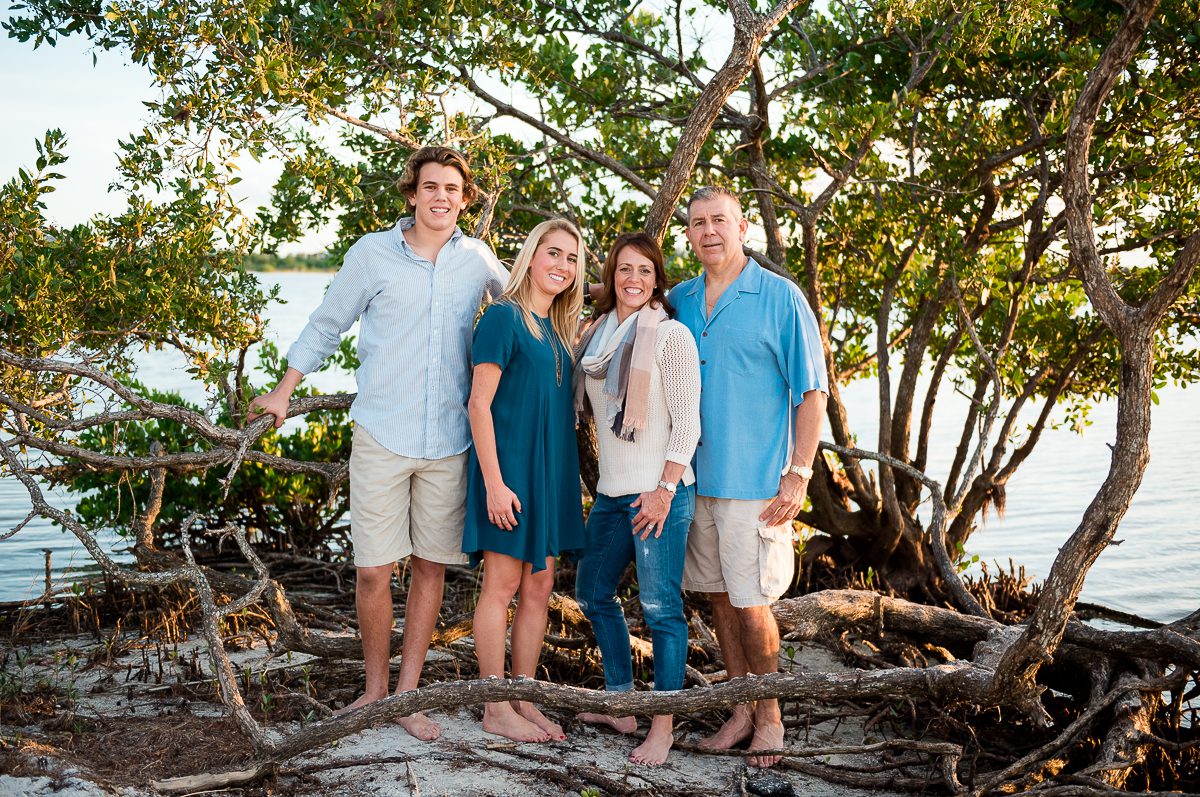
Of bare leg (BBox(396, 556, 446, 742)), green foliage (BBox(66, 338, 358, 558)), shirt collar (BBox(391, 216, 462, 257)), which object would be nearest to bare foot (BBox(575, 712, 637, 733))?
bare leg (BBox(396, 556, 446, 742))

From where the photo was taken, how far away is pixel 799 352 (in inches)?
172

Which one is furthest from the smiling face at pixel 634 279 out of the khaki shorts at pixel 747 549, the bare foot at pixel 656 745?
the bare foot at pixel 656 745

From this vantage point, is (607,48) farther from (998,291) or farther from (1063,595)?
(1063,595)

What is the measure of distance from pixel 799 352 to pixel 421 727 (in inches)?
84.8

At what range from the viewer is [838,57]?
6.66m

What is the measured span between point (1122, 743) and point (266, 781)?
10.4 feet

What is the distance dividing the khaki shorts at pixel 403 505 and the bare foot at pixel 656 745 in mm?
1023

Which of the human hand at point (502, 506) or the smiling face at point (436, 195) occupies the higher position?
the smiling face at point (436, 195)

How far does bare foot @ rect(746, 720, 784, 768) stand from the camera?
4.30 meters

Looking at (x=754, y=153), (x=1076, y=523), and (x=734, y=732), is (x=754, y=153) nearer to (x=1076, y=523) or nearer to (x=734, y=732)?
(x=734, y=732)

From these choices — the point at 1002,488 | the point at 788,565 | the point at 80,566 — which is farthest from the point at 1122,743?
the point at 80,566

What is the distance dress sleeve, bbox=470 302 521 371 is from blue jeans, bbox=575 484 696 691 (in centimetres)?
73

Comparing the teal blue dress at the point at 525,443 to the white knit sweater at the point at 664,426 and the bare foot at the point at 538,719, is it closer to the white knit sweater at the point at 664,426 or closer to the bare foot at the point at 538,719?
the white knit sweater at the point at 664,426

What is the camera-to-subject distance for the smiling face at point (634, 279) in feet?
14.2
